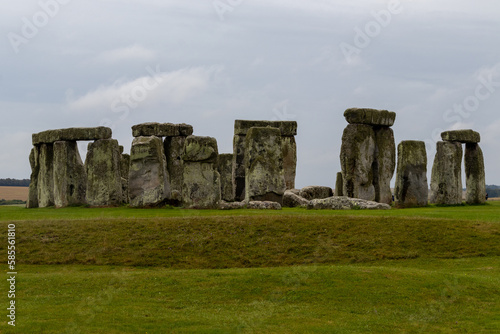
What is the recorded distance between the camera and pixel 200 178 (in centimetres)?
2909

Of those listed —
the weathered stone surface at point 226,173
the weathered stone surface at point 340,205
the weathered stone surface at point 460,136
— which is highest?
the weathered stone surface at point 460,136

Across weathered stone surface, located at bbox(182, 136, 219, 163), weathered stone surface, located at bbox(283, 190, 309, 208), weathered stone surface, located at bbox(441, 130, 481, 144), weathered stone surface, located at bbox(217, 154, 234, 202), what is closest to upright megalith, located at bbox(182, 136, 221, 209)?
weathered stone surface, located at bbox(182, 136, 219, 163)

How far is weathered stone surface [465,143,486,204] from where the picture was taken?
117 feet

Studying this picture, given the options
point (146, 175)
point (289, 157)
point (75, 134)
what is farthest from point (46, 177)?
point (289, 157)

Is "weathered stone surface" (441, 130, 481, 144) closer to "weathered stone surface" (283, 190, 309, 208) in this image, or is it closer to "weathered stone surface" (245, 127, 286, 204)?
"weathered stone surface" (283, 190, 309, 208)

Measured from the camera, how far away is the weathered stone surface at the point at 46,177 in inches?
1460

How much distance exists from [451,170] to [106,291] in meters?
21.9

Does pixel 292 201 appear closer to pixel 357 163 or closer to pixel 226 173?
pixel 357 163

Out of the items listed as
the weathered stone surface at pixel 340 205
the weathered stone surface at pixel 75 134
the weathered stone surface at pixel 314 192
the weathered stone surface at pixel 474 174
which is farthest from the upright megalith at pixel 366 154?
the weathered stone surface at pixel 75 134

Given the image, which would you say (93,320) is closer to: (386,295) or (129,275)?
(129,275)

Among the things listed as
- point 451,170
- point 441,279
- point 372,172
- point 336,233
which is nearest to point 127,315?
point 441,279

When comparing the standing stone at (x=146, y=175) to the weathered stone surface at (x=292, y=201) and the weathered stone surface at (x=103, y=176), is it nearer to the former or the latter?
the weathered stone surface at (x=103, y=176)

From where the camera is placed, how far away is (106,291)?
55.8ft

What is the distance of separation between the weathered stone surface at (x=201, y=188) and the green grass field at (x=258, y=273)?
232 centimetres
